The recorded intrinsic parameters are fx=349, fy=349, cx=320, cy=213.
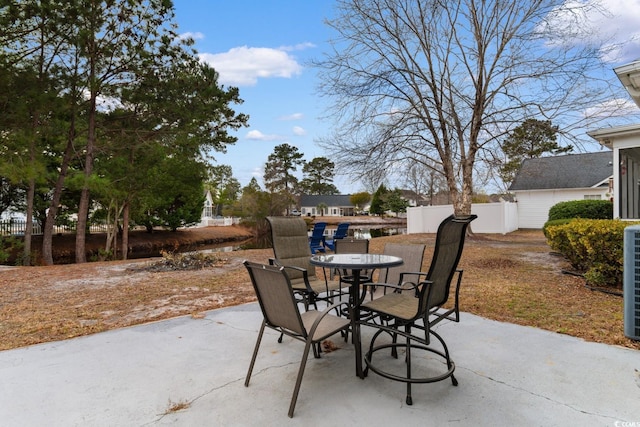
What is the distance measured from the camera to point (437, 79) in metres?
11.6

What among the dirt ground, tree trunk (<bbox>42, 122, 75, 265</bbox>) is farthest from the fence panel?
the dirt ground

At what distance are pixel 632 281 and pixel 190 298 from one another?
4.82 m

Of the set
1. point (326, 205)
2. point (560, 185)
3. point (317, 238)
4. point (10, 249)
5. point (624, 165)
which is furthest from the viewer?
point (326, 205)

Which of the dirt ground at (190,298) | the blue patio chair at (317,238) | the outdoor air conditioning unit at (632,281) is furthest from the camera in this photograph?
the blue patio chair at (317,238)

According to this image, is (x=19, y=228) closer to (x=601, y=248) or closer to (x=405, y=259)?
(x=405, y=259)

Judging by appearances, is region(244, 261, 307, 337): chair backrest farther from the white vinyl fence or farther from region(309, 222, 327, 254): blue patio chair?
the white vinyl fence

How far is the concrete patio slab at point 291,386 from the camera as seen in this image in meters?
1.94

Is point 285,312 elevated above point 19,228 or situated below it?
above

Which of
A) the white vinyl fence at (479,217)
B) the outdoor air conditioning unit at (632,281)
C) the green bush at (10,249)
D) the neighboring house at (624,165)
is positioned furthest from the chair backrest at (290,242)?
the green bush at (10,249)

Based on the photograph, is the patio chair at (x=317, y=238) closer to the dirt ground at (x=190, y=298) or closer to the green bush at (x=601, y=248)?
the dirt ground at (x=190, y=298)

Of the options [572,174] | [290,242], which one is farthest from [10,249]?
[572,174]

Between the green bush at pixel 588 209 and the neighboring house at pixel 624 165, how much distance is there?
405 cm

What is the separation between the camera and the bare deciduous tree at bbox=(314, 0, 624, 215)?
10.1m

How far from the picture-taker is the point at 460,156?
1169 cm
